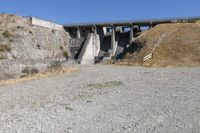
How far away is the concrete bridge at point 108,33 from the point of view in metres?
84.4

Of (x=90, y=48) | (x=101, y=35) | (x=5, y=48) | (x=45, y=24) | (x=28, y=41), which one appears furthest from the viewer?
(x=101, y=35)

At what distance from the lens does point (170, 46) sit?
60.6 meters

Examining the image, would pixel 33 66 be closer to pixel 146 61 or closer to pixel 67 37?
pixel 146 61

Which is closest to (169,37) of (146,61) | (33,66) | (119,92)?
(146,61)

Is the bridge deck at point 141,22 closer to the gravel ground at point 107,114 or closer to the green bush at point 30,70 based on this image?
the green bush at point 30,70

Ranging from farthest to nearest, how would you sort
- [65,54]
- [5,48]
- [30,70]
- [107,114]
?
[65,54] < [5,48] < [30,70] < [107,114]

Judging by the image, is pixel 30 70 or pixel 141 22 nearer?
pixel 30 70

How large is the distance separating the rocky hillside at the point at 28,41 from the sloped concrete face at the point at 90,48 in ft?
20.0

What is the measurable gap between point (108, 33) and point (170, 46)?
34.8 meters

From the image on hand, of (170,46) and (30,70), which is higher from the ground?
(170,46)

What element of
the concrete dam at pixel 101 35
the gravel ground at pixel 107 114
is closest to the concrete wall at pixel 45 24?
the concrete dam at pixel 101 35

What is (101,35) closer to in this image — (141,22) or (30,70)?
(141,22)

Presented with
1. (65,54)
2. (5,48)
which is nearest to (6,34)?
(5,48)

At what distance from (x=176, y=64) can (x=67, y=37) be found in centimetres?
4677
